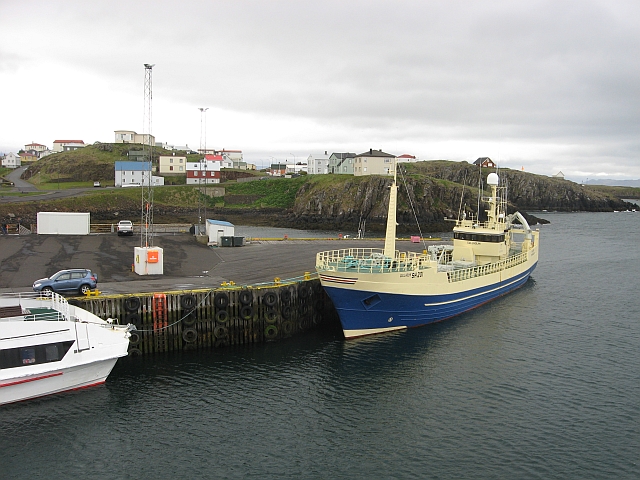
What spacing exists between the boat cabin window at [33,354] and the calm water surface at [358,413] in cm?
200

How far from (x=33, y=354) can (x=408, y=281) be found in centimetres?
2293

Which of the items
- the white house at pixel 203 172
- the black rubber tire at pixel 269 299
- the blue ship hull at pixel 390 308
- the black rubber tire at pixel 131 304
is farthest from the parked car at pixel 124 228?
the white house at pixel 203 172

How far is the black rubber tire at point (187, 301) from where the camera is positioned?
3198cm

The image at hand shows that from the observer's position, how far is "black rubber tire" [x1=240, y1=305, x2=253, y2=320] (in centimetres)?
3366

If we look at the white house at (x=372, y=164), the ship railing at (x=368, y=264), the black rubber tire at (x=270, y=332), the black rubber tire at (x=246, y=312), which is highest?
the white house at (x=372, y=164)

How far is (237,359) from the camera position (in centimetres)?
3136

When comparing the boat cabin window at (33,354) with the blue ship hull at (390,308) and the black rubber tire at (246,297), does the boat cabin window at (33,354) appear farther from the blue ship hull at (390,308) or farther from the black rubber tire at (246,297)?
the blue ship hull at (390,308)

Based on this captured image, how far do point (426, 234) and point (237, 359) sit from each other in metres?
71.2

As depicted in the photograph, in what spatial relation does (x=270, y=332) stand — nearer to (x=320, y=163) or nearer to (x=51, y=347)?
(x=51, y=347)

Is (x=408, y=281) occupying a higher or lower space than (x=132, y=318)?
higher

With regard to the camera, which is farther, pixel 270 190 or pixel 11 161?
pixel 11 161

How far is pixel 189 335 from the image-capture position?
106ft

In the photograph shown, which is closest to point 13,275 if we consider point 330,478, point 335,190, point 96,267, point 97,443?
point 96,267

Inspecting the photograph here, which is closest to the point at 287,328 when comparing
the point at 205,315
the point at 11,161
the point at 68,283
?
the point at 205,315
